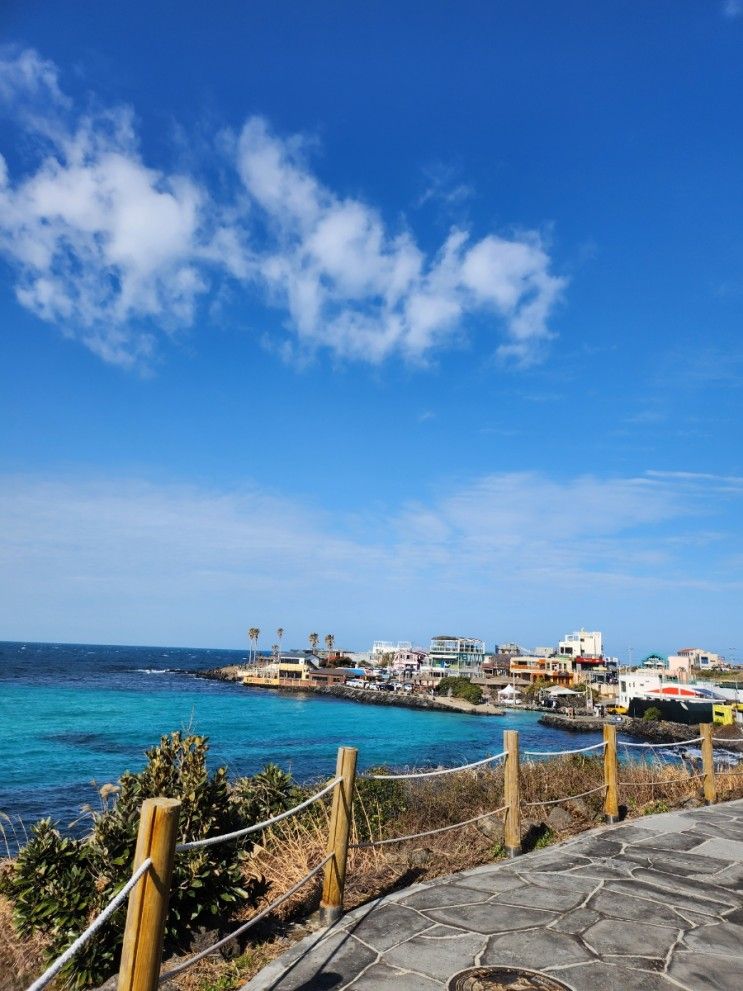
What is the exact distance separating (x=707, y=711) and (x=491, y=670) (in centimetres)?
5778

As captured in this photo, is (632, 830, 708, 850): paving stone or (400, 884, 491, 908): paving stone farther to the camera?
(632, 830, 708, 850): paving stone

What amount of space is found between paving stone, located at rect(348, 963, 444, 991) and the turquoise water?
520 cm

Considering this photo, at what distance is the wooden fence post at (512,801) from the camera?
22.6ft

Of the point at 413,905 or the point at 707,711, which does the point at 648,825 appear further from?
the point at 707,711

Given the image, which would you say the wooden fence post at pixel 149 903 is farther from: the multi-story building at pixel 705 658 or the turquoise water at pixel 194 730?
the multi-story building at pixel 705 658

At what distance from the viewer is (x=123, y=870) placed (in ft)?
17.1

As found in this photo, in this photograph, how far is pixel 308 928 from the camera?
490cm

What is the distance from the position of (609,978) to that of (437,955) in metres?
1.08

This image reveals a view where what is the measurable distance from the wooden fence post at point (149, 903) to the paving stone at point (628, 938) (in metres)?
3.09

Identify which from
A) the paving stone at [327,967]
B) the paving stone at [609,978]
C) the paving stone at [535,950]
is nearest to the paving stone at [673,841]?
the paving stone at [535,950]

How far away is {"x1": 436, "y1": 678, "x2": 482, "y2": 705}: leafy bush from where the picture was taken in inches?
3221

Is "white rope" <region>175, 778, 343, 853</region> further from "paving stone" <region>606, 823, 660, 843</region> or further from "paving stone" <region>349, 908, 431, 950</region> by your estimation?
"paving stone" <region>606, 823, 660, 843</region>

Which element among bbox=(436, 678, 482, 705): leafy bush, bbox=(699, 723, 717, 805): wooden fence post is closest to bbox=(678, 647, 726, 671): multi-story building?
bbox=(436, 678, 482, 705): leafy bush

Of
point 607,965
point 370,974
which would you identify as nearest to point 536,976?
point 607,965
